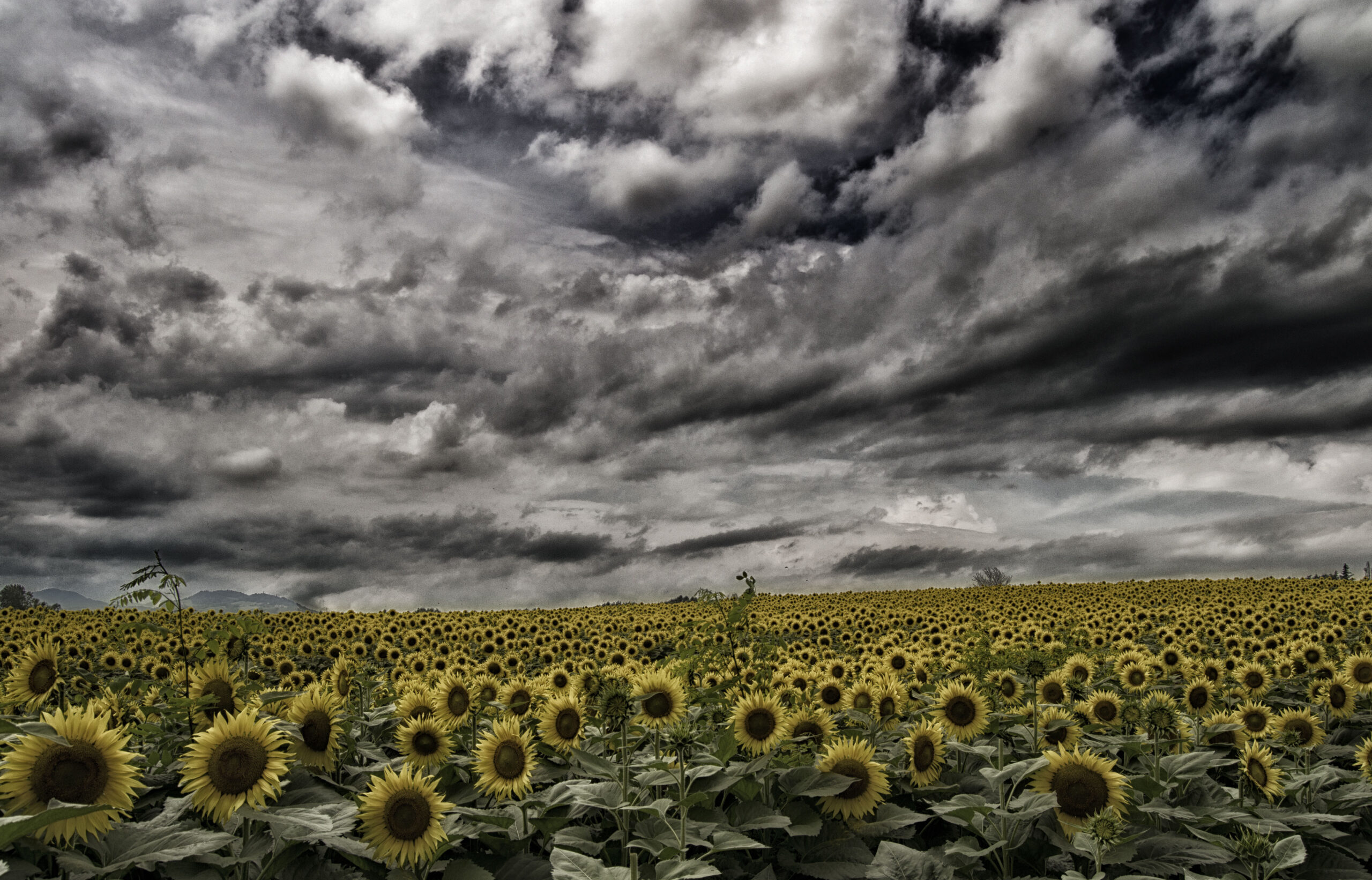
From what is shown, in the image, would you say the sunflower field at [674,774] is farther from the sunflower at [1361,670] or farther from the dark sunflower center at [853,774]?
the sunflower at [1361,670]

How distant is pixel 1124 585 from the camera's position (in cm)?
5219

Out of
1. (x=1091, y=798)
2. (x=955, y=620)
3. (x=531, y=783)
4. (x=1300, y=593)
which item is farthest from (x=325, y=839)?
(x=1300, y=593)

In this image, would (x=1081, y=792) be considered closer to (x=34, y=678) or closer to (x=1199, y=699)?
(x=1199, y=699)

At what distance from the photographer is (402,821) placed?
14.7ft

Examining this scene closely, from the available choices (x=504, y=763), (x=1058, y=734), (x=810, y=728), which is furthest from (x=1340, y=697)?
(x=504, y=763)

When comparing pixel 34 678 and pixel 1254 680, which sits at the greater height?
pixel 34 678

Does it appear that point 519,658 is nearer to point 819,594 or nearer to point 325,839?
point 325,839

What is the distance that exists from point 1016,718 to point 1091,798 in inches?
86.3

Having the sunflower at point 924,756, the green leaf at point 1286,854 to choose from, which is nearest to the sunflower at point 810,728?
the sunflower at point 924,756

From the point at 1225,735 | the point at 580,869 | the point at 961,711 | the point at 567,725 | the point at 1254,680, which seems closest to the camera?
the point at 580,869

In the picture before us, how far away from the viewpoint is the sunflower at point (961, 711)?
741cm

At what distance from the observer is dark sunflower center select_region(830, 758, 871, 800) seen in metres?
5.59

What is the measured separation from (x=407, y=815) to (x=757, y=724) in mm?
2791

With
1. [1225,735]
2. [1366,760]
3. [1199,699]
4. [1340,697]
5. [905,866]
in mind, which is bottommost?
[1366,760]
